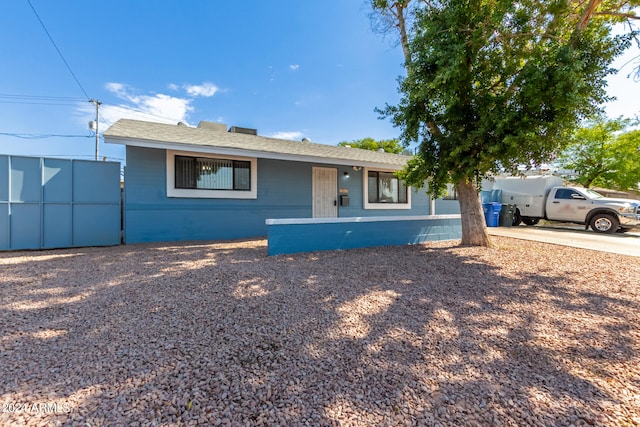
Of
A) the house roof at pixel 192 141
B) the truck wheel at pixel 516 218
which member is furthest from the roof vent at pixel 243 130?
the truck wheel at pixel 516 218

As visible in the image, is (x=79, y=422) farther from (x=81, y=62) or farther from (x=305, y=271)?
(x=81, y=62)

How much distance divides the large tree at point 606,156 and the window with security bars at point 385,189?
11.2 meters

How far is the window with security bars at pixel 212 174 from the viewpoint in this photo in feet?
24.9

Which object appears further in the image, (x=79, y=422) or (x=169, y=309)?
(x=169, y=309)

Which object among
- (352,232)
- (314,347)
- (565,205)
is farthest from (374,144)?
(314,347)

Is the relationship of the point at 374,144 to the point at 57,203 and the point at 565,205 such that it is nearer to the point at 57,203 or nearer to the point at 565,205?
the point at 565,205

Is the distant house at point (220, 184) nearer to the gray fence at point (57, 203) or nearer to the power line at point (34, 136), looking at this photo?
the gray fence at point (57, 203)

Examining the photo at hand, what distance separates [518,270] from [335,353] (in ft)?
14.4

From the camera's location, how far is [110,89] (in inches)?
672

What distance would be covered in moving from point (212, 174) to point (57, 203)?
3614 mm

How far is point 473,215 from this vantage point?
6711 millimetres

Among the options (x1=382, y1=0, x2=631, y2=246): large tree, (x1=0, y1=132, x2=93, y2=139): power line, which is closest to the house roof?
(x1=382, y1=0, x2=631, y2=246): large tree

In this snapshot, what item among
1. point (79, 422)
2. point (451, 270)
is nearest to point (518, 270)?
point (451, 270)

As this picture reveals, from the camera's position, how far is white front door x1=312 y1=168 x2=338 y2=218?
969 cm
